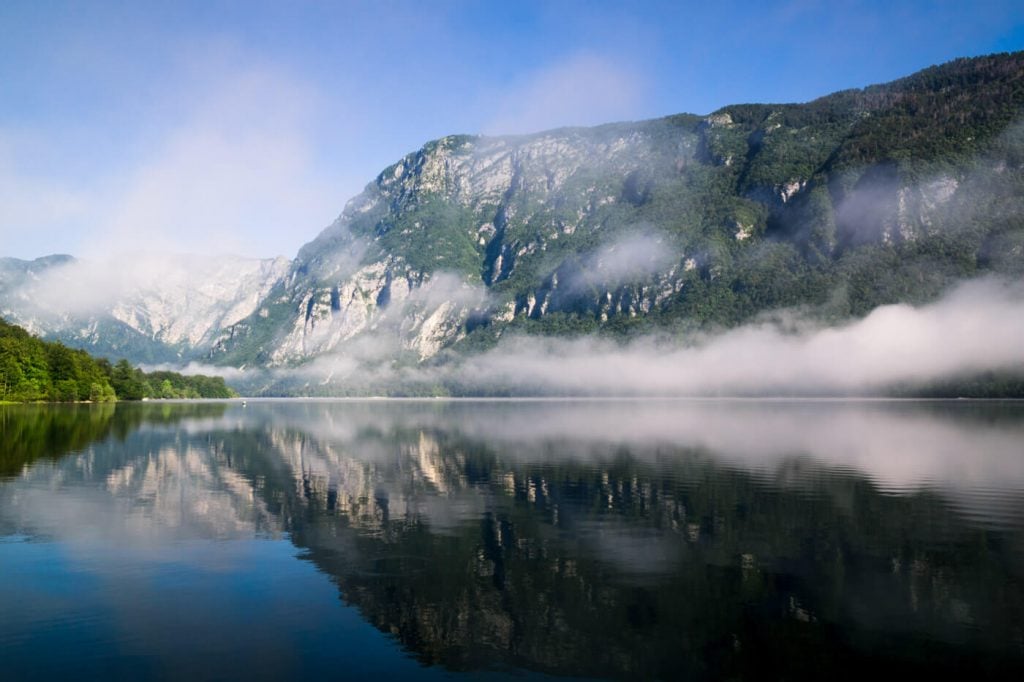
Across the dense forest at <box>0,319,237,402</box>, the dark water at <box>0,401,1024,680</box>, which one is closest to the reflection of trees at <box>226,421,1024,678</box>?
the dark water at <box>0,401,1024,680</box>

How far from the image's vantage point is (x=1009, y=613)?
19.4 metres

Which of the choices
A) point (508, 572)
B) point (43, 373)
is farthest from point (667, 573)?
point (43, 373)

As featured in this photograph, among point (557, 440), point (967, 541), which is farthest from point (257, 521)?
point (557, 440)

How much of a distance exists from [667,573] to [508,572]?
18.8ft

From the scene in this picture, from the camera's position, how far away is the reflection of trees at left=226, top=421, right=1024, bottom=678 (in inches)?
661

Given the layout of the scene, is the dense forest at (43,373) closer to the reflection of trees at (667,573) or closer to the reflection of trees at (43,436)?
the reflection of trees at (43,436)

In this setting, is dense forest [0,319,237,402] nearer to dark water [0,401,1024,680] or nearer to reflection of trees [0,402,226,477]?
reflection of trees [0,402,226,477]

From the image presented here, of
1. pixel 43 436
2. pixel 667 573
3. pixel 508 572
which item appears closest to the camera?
pixel 667 573

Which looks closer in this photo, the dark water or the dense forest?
the dark water

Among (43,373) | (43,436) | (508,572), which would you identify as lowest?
(508,572)

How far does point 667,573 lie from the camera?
2298 cm

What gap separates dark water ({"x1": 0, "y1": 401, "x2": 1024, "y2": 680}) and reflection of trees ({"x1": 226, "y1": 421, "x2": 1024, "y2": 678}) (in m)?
0.11

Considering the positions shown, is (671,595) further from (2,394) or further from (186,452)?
(2,394)

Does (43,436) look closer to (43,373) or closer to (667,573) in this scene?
(667,573)
